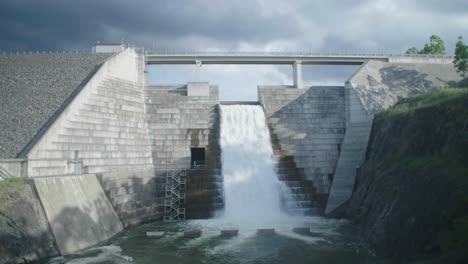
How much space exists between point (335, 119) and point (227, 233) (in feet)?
44.6

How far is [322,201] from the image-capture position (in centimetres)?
2289

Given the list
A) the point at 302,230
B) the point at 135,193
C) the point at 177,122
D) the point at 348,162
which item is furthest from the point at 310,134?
the point at 135,193

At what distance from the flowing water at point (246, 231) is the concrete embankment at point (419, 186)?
1462mm

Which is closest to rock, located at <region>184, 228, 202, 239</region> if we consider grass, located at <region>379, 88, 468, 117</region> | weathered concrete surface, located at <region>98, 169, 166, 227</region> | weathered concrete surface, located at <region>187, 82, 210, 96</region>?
weathered concrete surface, located at <region>98, 169, 166, 227</region>

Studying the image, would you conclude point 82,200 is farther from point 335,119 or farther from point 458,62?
point 458,62

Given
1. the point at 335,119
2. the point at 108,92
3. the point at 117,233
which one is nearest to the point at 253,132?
the point at 335,119

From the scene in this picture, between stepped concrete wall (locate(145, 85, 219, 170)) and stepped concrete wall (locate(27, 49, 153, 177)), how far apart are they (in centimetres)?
68

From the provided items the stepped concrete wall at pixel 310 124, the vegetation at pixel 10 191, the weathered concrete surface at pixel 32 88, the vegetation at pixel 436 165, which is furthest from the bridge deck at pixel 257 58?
the vegetation at pixel 10 191

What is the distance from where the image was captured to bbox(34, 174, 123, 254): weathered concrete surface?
1428cm

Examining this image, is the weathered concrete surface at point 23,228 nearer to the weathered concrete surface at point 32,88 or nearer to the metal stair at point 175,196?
the weathered concrete surface at point 32,88

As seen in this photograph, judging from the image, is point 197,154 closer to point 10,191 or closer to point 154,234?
point 154,234

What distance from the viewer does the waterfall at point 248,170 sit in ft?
70.4

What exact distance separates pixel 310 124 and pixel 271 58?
8.54 metres

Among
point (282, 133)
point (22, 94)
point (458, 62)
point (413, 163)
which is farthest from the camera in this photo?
point (458, 62)
